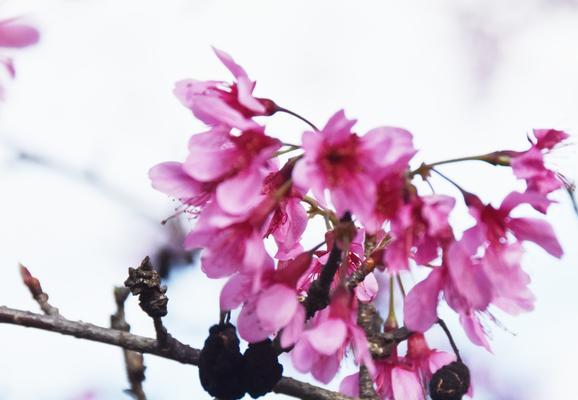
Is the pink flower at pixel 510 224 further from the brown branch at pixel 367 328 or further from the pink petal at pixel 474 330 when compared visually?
the brown branch at pixel 367 328

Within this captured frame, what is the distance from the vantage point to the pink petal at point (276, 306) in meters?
1.75

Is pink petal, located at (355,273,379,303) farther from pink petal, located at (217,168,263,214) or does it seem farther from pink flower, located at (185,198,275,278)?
pink petal, located at (217,168,263,214)

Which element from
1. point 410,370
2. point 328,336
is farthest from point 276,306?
point 410,370

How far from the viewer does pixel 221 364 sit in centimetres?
189

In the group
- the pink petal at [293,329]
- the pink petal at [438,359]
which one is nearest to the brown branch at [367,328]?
the pink petal at [438,359]

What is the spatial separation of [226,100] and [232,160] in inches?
7.2

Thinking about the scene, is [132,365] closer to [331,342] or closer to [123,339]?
[123,339]

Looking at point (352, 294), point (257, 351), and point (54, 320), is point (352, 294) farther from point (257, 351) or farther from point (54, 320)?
point (54, 320)

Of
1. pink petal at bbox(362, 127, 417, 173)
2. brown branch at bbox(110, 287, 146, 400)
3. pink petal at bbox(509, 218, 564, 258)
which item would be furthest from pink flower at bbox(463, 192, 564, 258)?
brown branch at bbox(110, 287, 146, 400)

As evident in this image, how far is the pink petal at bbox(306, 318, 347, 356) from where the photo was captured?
1775 mm

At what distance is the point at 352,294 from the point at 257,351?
0.26 m

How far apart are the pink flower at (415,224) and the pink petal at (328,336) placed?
0.18 m

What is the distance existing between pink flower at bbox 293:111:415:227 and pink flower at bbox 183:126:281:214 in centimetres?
12

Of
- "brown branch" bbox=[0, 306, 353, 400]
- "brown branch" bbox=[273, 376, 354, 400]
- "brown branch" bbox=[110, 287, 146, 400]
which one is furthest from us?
"brown branch" bbox=[110, 287, 146, 400]
